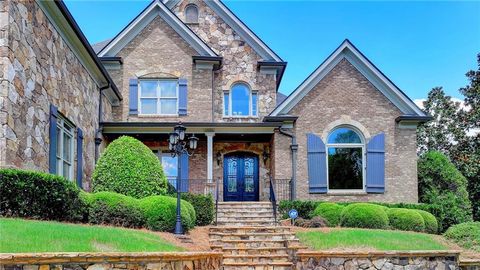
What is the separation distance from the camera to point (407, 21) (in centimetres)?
1648

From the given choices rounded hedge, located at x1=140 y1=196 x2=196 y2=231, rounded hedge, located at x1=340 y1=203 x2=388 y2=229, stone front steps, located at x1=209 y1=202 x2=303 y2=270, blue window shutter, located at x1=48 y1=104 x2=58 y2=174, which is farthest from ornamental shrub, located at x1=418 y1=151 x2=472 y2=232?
blue window shutter, located at x1=48 y1=104 x2=58 y2=174

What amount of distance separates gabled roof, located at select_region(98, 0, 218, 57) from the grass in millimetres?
12538

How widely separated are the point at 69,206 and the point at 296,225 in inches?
308

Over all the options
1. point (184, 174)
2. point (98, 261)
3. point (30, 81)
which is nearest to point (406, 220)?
point (184, 174)

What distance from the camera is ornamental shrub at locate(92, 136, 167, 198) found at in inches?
609

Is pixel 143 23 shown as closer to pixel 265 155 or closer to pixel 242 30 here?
pixel 242 30

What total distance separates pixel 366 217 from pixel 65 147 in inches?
348

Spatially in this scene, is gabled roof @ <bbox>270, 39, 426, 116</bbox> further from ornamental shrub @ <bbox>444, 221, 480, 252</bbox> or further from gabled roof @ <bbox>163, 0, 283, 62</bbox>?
ornamental shrub @ <bbox>444, 221, 480, 252</bbox>

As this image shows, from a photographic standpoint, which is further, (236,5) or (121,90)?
(236,5)

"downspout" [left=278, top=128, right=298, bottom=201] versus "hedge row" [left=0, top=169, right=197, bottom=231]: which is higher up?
"downspout" [left=278, top=128, right=298, bottom=201]

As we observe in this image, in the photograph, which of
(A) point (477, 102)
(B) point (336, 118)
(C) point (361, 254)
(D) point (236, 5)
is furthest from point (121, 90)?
(A) point (477, 102)

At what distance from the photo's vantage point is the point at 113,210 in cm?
1277

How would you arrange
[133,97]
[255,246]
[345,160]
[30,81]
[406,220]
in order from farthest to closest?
[133,97]
[345,160]
[406,220]
[255,246]
[30,81]

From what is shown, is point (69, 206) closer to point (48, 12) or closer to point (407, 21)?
point (48, 12)
